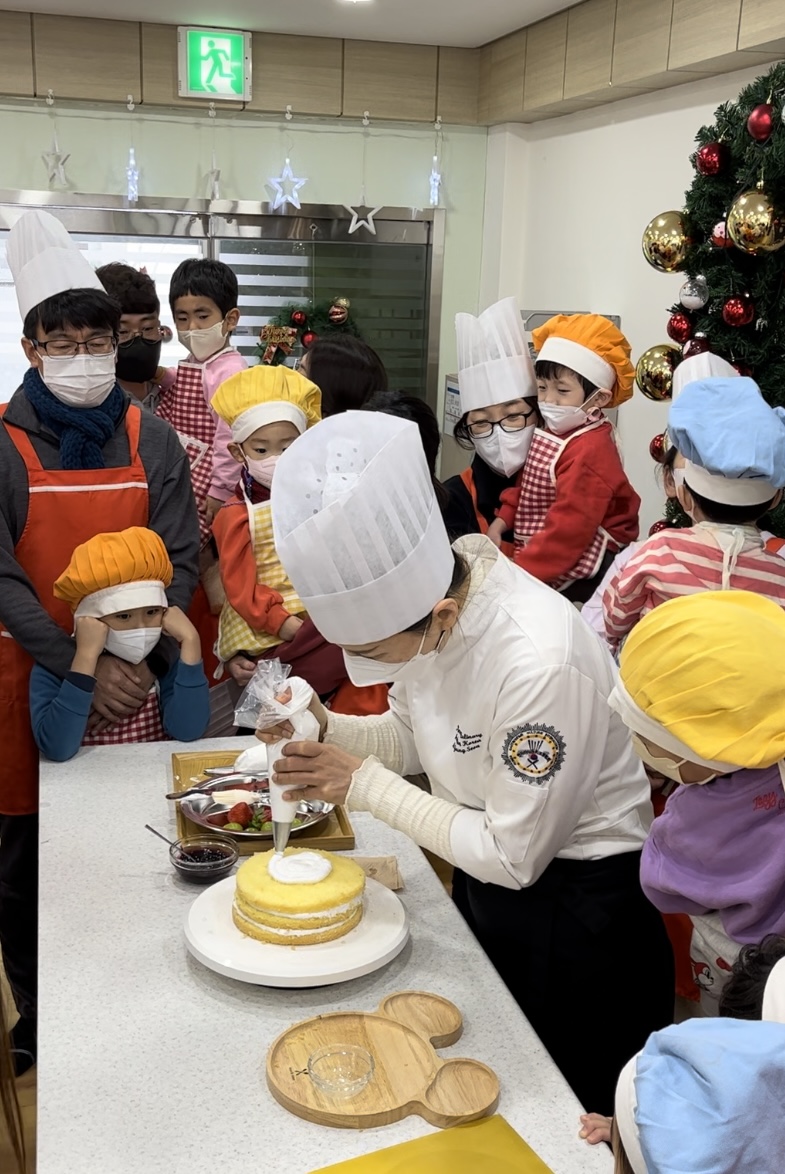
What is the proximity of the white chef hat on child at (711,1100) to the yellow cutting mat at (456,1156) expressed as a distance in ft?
1.38

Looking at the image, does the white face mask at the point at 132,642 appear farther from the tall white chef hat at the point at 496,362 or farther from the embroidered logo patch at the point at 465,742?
the tall white chef hat at the point at 496,362

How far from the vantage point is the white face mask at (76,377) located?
220 cm

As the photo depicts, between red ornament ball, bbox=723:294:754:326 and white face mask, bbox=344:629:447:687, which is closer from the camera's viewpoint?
white face mask, bbox=344:629:447:687

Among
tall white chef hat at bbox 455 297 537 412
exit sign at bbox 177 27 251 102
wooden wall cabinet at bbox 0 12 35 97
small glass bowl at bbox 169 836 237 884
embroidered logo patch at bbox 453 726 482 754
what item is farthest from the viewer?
exit sign at bbox 177 27 251 102

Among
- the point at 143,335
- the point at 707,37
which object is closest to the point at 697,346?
the point at 707,37

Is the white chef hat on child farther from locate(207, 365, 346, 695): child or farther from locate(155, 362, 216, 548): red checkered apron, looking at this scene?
locate(155, 362, 216, 548): red checkered apron

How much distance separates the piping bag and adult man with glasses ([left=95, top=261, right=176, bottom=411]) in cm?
189

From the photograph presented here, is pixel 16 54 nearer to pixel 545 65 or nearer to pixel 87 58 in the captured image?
pixel 87 58

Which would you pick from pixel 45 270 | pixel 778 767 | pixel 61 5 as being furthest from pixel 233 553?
pixel 61 5

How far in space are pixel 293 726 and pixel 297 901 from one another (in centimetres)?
28

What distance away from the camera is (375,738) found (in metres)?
1.82

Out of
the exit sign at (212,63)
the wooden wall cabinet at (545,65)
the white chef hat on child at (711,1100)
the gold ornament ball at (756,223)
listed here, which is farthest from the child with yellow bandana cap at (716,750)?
the exit sign at (212,63)

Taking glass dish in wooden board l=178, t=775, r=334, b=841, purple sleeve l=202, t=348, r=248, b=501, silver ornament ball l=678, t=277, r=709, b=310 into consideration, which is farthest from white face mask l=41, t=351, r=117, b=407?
silver ornament ball l=678, t=277, r=709, b=310

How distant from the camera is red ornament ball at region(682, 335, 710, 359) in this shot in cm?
297
